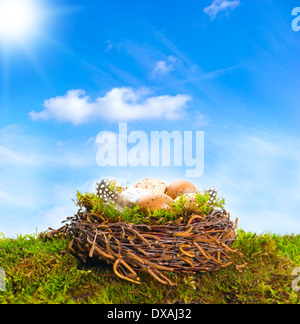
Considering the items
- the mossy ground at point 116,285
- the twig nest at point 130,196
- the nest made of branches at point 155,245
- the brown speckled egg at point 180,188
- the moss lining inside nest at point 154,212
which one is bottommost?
the mossy ground at point 116,285

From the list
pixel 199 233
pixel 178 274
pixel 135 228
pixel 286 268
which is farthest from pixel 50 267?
pixel 286 268

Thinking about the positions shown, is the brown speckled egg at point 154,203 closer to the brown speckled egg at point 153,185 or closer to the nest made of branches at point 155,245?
the nest made of branches at point 155,245

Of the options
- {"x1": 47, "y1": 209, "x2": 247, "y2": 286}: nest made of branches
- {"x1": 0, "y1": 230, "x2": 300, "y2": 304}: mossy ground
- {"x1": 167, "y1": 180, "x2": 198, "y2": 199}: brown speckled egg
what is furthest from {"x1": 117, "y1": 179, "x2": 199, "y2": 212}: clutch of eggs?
{"x1": 0, "y1": 230, "x2": 300, "y2": 304}: mossy ground

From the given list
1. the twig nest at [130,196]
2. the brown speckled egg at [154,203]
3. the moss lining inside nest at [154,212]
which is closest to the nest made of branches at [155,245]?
the moss lining inside nest at [154,212]

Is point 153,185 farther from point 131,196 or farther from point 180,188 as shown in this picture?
point 131,196

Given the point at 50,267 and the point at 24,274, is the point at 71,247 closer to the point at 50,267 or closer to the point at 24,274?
the point at 50,267

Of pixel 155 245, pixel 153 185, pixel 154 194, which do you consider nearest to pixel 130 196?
pixel 154 194
